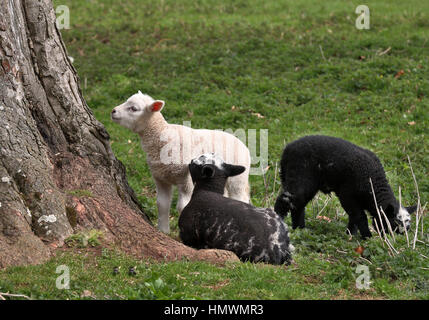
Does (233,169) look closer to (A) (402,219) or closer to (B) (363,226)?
(B) (363,226)

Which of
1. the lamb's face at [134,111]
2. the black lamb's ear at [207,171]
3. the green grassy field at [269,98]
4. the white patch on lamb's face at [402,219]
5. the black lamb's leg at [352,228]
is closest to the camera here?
the green grassy field at [269,98]

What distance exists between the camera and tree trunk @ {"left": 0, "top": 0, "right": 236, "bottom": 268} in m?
6.72

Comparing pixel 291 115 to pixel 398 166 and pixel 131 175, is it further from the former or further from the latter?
pixel 131 175

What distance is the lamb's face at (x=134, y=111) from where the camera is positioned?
8891mm

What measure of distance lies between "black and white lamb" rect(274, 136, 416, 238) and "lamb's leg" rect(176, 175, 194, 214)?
4.50 feet

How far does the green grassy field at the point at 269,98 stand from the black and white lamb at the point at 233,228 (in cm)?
31

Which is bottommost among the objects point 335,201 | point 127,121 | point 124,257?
point 335,201

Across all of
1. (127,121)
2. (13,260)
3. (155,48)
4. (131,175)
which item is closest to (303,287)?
(13,260)

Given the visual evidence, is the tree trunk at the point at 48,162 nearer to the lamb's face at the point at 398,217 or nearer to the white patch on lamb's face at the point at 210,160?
the white patch on lamb's face at the point at 210,160

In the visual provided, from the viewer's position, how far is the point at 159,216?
354 inches

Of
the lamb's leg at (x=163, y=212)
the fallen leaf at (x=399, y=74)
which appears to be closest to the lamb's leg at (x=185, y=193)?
the lamb's leg at (x=163, y=212)

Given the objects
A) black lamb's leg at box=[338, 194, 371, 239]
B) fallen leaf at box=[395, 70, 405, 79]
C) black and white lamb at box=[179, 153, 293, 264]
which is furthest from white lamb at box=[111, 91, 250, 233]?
fallen leaf at box=[395, 70, 405, 79]
